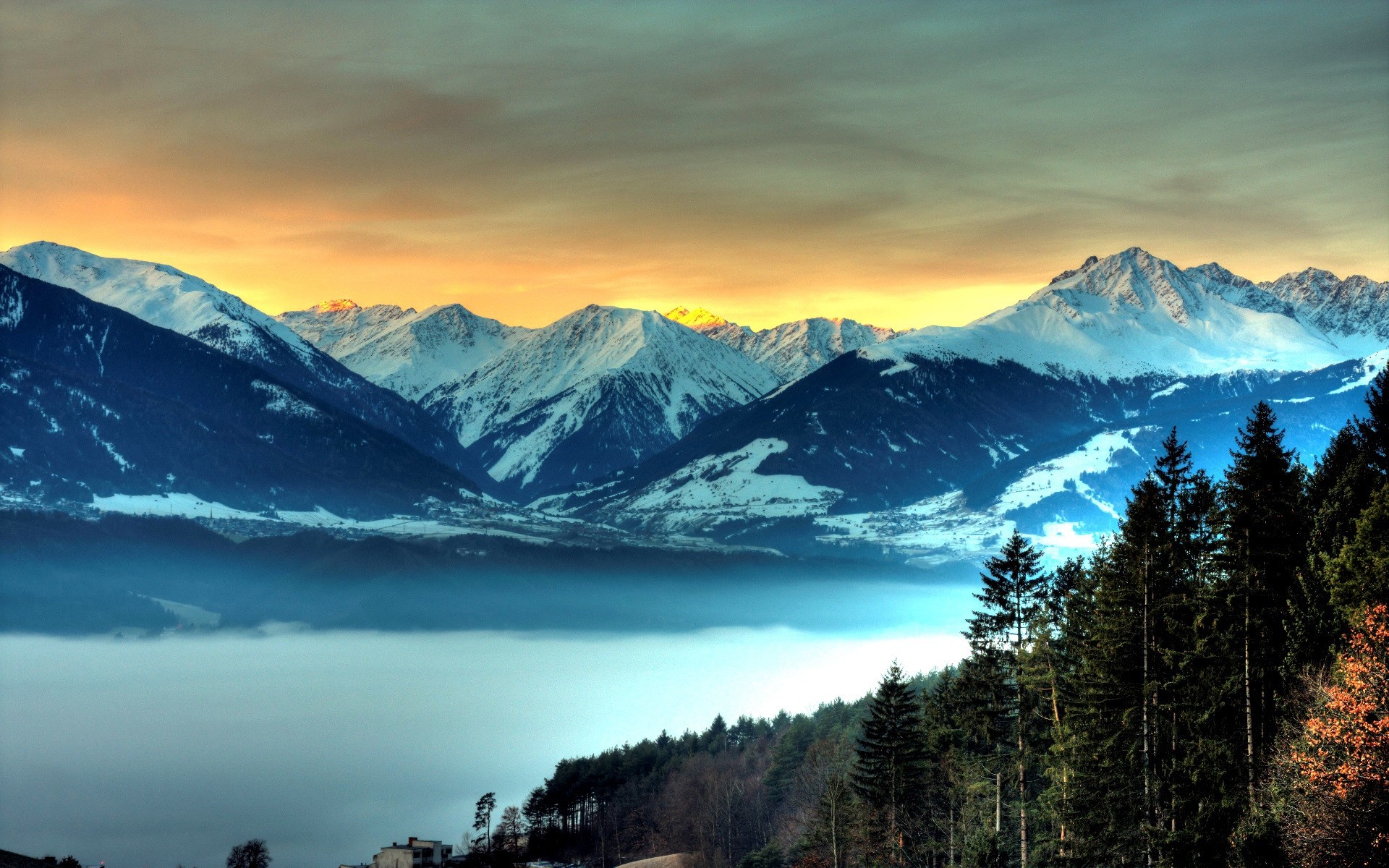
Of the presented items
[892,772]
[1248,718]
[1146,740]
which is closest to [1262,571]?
[1248,718]

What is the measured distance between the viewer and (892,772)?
89938 millimetres

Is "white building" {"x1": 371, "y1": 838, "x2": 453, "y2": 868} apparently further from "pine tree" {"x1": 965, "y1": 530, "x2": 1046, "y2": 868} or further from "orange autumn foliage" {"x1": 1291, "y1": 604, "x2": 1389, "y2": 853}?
"orange autumn foliage" {"x1": 1291, "y1": 604, "x2": 1389, "y2": 853}


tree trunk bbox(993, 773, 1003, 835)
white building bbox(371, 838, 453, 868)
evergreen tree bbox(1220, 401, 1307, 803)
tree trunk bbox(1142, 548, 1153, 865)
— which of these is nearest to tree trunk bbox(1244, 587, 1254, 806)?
evergreen tree bbox(1220, 401, 1307, 803)

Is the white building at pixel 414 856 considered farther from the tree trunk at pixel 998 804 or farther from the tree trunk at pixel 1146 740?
the tree trunk at pixel 1146 740

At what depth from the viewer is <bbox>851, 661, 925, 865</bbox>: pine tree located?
8975 centimetres

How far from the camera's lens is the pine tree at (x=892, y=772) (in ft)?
294

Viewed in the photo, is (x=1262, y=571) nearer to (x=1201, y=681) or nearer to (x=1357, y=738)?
(x=1201, y=681)

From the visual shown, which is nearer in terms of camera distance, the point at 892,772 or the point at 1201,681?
the point at 1201,681

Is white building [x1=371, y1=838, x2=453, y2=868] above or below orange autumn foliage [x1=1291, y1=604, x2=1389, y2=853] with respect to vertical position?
below

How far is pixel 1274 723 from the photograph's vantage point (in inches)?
2370

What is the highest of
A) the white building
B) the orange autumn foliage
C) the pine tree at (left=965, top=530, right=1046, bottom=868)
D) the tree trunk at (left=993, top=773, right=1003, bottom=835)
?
the pine tree at (left=965, top=530, right=1046, bottom=868)

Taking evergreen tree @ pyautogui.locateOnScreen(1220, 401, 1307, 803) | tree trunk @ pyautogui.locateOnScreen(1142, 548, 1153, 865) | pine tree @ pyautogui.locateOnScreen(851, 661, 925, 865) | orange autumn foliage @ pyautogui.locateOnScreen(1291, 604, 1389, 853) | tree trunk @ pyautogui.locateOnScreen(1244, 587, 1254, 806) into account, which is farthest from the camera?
pine tree @ pyautogui.locateOnScreen(851, 661, 925, 865)

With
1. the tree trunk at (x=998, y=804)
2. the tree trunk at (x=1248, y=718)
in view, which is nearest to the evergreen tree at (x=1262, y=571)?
the tree trunk at (x=1248, y=718)

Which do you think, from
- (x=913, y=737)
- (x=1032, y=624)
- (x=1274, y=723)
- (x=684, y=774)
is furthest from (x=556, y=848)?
(x=1274, y=723)
